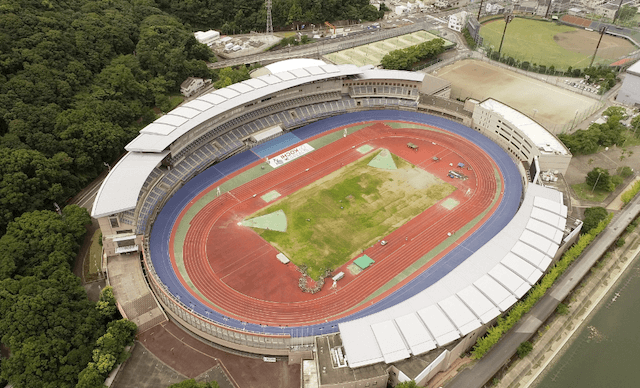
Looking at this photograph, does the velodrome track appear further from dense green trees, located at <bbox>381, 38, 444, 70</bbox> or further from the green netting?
dense green trees, located at <bbox>381, 38, 444, 70</bbox>

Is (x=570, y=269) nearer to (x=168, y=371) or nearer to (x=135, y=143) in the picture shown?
(x=168, y=371)

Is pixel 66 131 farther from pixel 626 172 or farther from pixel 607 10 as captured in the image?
pixel 607 10

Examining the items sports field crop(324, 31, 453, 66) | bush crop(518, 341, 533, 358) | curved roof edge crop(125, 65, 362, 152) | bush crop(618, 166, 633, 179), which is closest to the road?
sports field crop(324, 31, 453, 66)

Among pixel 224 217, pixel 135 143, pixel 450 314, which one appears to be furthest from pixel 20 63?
pixel 450 314

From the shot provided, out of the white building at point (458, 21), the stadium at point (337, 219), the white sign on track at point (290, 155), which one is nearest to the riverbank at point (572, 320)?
the stadium at point (337, 219)

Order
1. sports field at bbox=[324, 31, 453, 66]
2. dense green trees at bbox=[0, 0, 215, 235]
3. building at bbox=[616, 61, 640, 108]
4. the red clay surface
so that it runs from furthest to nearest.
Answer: sports field at bbox=[324, 31, 453, 66] → building at bbox=[616, 61, 640, 108] → dense green trees at bbox=[0, 0, 215, 235] → the red clay surface

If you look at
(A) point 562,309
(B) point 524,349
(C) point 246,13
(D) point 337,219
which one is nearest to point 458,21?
(C) point 246,13
